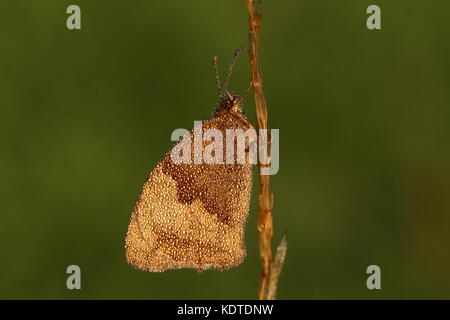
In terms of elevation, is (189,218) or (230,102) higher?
(230,102)

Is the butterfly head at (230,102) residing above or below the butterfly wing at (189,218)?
above

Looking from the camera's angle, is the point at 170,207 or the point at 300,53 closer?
the point at 170,207

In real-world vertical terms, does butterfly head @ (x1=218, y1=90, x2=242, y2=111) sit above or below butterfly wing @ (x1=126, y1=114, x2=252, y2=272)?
above

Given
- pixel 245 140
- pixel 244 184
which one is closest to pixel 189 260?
pixel 244 184

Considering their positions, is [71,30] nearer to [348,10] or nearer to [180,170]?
[348,10]

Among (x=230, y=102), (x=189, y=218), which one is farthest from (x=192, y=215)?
(x=230, y=102)

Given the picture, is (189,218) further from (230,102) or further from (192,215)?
(230,102)

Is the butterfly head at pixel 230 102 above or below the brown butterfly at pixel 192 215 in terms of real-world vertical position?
above

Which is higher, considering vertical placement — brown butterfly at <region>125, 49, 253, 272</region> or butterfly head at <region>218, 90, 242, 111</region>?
butterfly head at <region>218, 90, 242, 111</region>
